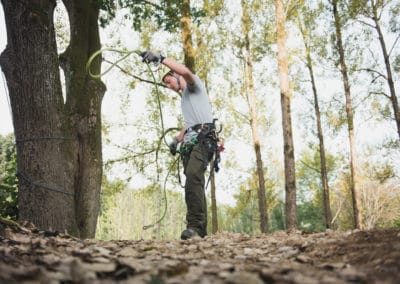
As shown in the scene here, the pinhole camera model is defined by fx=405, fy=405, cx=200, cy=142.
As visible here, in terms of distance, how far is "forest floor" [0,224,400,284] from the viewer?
183 centimetres

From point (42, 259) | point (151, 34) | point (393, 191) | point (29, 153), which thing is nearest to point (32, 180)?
point (29, 153)

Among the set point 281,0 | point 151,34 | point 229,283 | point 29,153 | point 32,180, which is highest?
point 151,34

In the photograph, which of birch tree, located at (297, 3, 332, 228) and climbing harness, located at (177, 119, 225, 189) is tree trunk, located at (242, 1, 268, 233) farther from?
climbing harness, located at (177, 119, 225, 189)

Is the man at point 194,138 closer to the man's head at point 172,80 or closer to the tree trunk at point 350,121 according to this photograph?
the man's head at point 172,80

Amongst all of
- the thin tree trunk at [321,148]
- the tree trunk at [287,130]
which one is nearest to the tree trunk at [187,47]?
the tree trunk at [287,130]

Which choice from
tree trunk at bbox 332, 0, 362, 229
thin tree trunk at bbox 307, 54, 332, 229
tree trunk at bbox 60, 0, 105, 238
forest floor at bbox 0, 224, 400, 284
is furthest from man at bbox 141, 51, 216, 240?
thin tree trunk at bbox 307, 54, 332, 229

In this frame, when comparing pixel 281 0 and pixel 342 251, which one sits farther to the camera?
pixel 281 0

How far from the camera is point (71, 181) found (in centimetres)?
551

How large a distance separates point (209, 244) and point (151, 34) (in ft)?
42.2

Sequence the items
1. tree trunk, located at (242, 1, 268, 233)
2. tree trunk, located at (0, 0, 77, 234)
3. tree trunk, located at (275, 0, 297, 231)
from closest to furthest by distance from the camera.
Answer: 1. tree trunk, located at (0, 0, 77, 234)
2. tree trunk, located at (275, 0, 297, 231)
3. tree trunk, located at (242, 1, 268, 233)

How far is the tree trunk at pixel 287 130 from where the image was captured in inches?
406

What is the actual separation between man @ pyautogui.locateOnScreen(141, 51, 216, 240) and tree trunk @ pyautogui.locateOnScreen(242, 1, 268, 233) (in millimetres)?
10850

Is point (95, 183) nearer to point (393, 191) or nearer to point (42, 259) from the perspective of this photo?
point (42, 259)

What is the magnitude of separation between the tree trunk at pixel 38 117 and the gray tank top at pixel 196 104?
5.63 ft
